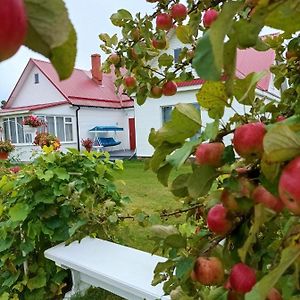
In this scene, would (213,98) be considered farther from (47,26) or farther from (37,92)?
(37,92)

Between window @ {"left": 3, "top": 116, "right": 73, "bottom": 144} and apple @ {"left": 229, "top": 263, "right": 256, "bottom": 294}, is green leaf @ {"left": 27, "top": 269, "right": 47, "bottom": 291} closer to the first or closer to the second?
apple @ {"left": 229, "top": 263, "right": 256, "bottom": 294}

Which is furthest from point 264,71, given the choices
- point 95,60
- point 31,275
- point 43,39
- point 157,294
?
point 95,60

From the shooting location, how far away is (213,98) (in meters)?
0.55

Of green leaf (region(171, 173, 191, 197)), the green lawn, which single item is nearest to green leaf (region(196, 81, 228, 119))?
green leaf (region(171, 173, 191, 197))

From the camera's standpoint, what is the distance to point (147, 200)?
5258mm

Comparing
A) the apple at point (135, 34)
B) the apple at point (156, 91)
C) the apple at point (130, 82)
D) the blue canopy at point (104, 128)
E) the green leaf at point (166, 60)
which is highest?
the apple at point (135, 34)

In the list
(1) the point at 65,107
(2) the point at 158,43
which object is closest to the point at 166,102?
(1) the point at 65,107

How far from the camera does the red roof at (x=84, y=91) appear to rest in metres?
14.7

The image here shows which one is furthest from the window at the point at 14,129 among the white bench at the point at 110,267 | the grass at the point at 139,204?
the white bench at the point at 110,267

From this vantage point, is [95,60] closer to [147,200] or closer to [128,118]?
[128,118]

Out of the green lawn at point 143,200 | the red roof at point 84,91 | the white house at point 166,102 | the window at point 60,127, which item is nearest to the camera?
the green lawn at point 143,200

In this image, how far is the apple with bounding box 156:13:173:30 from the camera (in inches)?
48.8

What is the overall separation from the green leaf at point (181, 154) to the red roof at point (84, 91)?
537 inches

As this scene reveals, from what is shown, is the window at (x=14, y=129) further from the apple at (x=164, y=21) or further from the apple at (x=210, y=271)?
the apple at (x=210, y=271)
